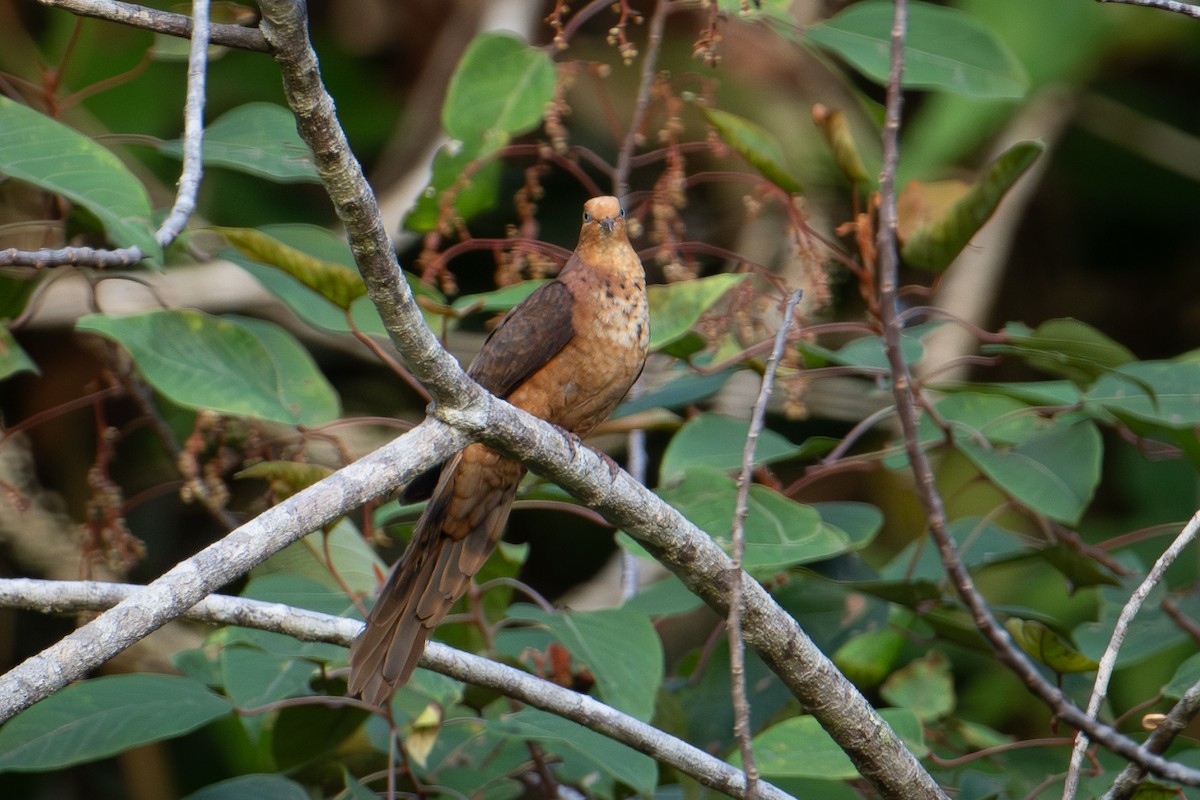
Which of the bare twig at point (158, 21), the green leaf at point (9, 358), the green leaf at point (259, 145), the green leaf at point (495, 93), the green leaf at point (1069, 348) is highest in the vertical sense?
the bare twig at point (158, 21)

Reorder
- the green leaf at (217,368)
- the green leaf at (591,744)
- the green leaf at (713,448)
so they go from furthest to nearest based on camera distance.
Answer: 1. the green leaf at (713,448)
2. the green leaf at (217,368)
3. the green leaf at (591,744)

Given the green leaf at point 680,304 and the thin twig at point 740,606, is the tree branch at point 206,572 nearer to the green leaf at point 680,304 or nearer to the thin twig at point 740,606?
the thin twig at point 740,606

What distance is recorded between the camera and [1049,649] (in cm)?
212

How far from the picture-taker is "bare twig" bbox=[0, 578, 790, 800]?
191 cm

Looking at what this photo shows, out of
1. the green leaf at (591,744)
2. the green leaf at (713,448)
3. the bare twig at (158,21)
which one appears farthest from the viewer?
the green leaf at (713,448)

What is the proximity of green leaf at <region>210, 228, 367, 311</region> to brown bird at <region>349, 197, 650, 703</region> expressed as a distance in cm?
44

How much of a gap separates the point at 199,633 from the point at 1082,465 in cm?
341

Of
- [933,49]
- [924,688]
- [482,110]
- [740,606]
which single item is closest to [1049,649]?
[740,606]

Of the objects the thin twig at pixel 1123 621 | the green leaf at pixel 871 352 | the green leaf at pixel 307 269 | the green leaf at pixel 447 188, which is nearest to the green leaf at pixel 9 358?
the green leaf at pixel 307 269

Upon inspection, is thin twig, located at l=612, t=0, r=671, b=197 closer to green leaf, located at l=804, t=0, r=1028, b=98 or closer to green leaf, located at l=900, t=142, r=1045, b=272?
green leaf, located at l=804, t=0, r=1028, b=98

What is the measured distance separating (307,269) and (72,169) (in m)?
0.41

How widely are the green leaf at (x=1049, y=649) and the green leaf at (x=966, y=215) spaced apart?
2.37 feet

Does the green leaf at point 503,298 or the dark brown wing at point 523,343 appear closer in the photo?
the green leaf at point 503,298

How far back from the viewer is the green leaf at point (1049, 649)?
210cm
